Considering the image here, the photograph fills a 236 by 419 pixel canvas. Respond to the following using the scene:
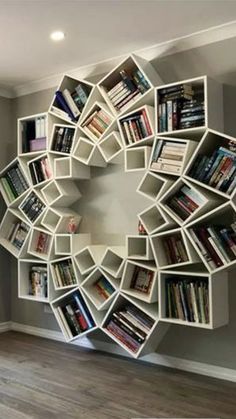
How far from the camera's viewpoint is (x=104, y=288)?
3.87m

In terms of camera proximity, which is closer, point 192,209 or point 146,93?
point 192,209

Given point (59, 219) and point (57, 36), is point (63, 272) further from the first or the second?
point (57, 36)

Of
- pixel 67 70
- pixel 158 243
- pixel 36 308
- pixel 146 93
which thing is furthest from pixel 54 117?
pixel 36 308

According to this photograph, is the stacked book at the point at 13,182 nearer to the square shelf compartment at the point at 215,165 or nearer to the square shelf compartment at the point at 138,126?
the square shelf compartment at the point at 138,126

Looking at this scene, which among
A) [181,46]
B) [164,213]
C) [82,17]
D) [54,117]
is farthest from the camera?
[54,117]

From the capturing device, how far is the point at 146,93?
11.5 ft

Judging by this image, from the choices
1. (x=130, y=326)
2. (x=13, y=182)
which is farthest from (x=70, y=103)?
(x=130, y=326)

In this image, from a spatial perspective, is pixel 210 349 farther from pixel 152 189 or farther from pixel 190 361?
pixel 152 189

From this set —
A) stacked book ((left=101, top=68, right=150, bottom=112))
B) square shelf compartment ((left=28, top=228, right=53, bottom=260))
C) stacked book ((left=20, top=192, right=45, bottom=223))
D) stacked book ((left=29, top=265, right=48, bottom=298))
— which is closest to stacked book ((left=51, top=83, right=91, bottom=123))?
stacked book ((left=101, top=68, right=150, bottom=112))

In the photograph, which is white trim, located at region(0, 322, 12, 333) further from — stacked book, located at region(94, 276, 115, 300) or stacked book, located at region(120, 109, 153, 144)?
stacked book, located at region(120, 109, 153, 144)

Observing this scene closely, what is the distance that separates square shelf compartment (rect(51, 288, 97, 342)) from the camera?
3861 millimetres

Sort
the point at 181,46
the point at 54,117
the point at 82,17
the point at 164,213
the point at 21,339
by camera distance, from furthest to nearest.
Answer: the point at 21,339, the point at 54,117, the point at 181,46, the point at 164,213, the point at 82,17

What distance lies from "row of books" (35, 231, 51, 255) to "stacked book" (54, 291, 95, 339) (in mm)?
555

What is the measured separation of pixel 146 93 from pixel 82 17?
0.75 meters
